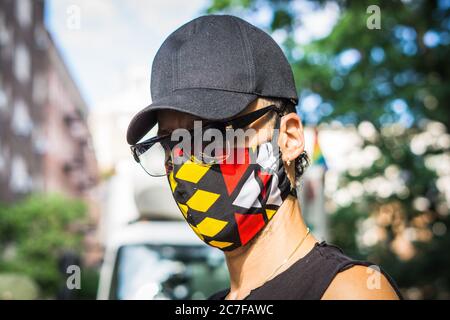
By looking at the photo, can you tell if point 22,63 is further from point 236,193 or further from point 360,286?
point 360,286

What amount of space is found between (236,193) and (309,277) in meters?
0.41

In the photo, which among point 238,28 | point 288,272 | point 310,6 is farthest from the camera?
point 310,6

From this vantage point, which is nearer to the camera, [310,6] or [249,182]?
[249,182]

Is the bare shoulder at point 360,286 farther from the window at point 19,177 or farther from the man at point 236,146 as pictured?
the window at point 19,177

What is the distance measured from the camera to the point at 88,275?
26.6 metres

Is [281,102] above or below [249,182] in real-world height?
above

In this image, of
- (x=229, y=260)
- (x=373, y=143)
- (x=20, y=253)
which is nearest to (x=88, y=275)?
(x=20, y=253)

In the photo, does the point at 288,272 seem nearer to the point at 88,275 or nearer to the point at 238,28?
the point at 238,28

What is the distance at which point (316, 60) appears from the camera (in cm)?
1373

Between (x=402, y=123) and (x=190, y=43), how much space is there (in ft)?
45.1

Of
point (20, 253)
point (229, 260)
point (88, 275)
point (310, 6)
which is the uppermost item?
point (310, 6)

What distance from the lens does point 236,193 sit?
1946 mm

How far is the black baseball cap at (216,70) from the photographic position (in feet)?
5.84
